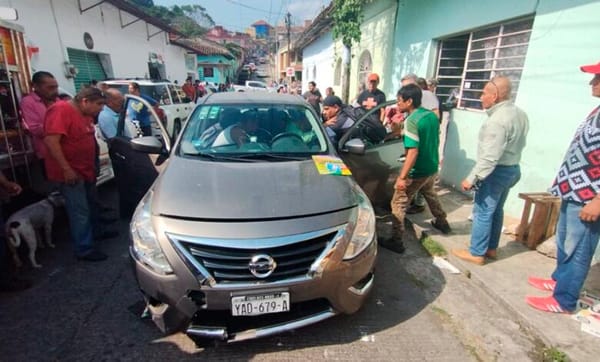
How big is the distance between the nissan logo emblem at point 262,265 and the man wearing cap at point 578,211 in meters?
2.17

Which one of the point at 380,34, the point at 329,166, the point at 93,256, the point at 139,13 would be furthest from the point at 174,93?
the point at 329,166

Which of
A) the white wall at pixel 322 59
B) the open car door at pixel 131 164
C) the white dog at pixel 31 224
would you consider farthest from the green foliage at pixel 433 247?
the white wall at pixel 322 59

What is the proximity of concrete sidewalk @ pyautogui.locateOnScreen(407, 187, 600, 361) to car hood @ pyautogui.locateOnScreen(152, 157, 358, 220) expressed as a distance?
1.64 meters

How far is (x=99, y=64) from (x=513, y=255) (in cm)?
Result: 1285

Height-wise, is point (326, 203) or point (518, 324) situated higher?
point (326, 203)

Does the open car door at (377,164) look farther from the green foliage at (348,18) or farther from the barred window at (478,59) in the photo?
the green foliage at (348,18)

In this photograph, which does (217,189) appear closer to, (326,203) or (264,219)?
(264,219)

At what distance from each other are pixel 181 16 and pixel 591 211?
174ft

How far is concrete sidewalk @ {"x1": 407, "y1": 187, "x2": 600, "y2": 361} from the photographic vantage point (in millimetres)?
2350

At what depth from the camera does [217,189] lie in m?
2.31

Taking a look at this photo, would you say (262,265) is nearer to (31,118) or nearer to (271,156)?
(271,156)

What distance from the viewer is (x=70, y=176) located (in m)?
3.09

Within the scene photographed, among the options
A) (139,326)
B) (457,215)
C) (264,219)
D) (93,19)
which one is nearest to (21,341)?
(139,326)

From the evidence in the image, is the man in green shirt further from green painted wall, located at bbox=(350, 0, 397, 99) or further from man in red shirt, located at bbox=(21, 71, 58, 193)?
green painted wall, located at bbox=(350, 0, 397, 99)
